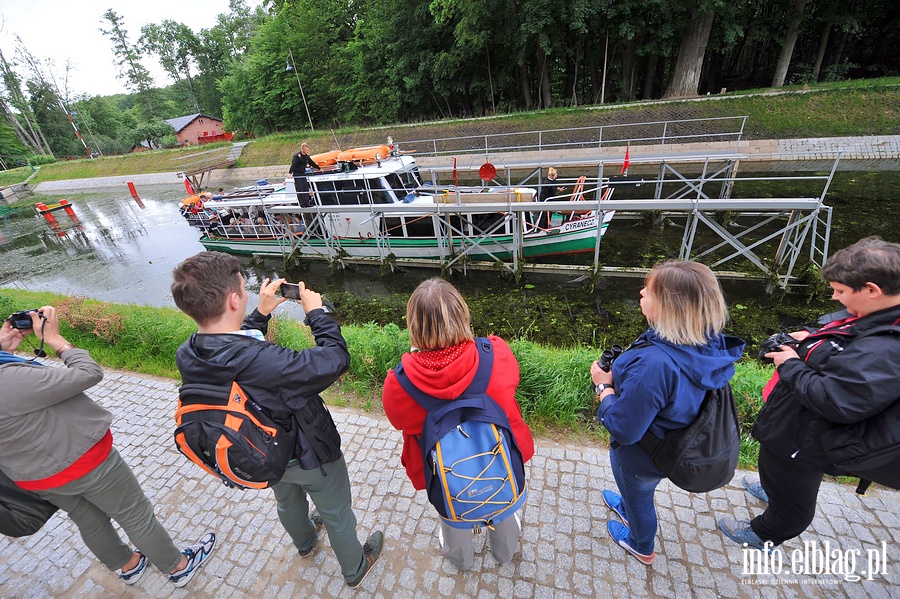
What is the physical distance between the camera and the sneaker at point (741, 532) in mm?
2502

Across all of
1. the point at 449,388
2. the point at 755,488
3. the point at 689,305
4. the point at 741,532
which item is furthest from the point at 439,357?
the point at 755,488

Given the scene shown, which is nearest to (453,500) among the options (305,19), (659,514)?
(659,514)

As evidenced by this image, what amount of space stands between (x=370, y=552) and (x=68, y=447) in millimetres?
1948

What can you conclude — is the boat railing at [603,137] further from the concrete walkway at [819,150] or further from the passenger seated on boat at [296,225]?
the passenger seated on boat at [296,225]

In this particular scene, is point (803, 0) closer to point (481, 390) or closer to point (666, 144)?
point (666, 144)

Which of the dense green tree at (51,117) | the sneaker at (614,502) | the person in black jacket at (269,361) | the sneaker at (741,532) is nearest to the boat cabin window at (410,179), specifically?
the person in black jacket at (269,361)

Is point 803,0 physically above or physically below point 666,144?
above

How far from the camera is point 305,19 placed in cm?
3291

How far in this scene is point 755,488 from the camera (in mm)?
2889

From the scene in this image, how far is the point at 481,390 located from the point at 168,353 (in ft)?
20.0

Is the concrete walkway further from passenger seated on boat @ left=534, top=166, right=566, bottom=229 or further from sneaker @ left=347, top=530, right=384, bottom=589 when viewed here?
sneaker @ left=347, top=530, right=384, bottom=589

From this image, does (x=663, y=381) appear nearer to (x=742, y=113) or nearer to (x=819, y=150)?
(x=819, y=150)

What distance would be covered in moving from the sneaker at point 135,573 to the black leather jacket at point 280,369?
199 cm

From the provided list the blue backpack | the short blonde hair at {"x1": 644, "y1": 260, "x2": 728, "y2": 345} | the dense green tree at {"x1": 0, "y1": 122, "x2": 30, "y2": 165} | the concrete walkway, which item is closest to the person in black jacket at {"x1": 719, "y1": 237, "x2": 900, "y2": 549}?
the short blonde hair at {"x1": 644, "y1": 260, "x2": 728, "y2": 345}
